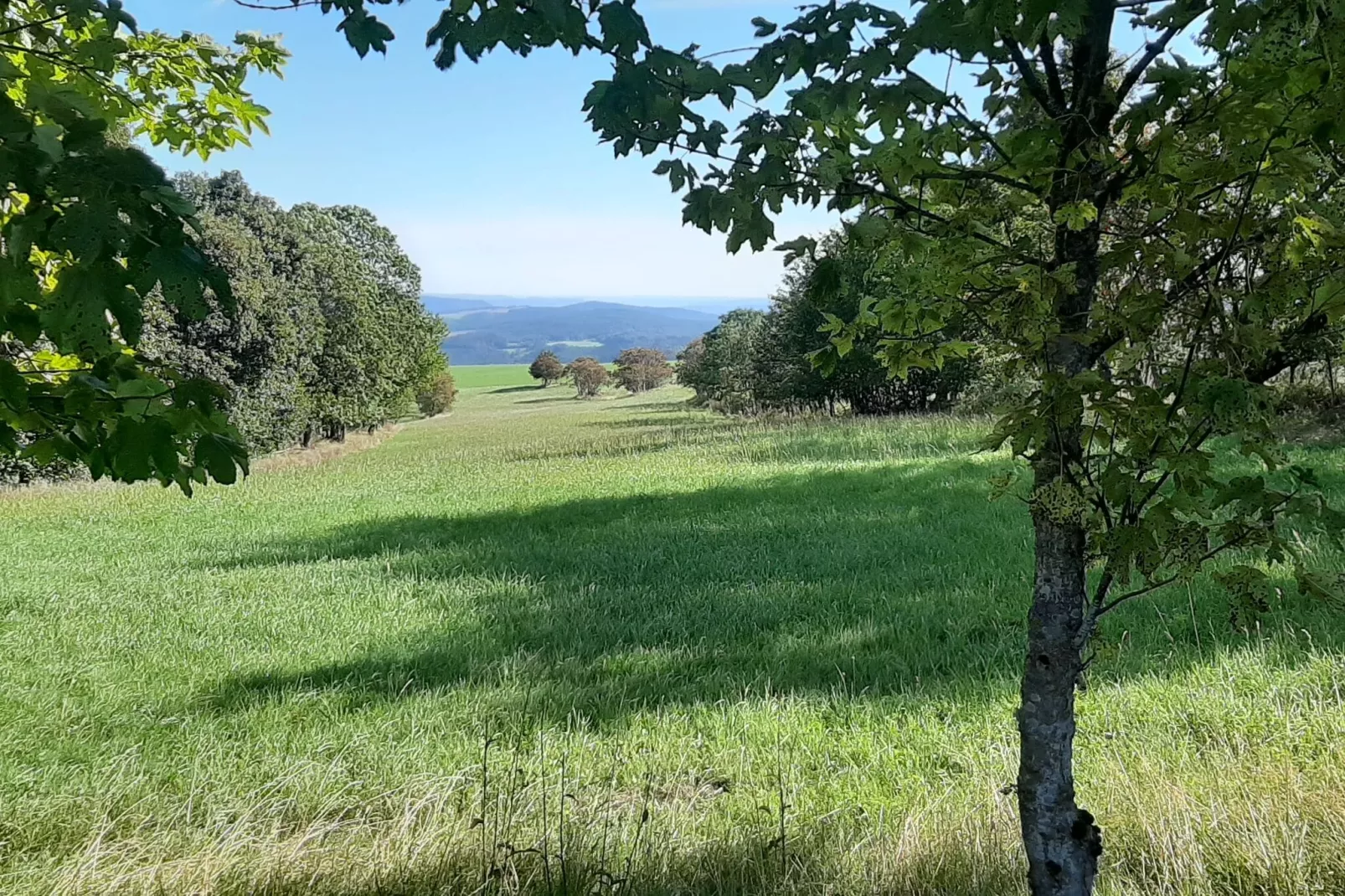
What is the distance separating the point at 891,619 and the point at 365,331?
24.5 metres

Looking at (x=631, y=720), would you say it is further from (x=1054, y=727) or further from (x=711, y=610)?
(x=1054, y=727)

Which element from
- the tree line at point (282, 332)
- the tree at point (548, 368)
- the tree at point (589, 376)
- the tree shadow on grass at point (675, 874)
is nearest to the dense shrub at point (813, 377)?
the tree line at point (282, 332)

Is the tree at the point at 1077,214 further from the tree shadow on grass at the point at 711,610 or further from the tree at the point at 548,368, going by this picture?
the tree at the point at 548,368

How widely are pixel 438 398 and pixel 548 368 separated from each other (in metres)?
35.9

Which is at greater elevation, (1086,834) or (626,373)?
(1086,834)

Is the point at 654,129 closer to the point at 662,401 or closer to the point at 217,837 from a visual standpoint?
the point at 217,837

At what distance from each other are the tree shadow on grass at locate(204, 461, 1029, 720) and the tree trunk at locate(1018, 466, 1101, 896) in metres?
2.26

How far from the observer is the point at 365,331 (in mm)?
26016

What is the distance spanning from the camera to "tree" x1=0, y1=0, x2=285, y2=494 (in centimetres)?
134

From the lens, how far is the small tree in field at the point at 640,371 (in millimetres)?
73000

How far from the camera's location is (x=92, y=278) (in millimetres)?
1341

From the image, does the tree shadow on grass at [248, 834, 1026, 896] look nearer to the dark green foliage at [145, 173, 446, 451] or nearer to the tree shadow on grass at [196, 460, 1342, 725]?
the tree shadow on grass at [196, 460, 1342, 725]

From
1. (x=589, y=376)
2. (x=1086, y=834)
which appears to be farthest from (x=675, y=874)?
(x=589, y=376)

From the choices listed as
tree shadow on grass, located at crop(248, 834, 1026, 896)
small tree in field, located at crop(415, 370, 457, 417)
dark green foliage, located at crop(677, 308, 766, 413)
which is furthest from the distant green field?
tree shadow on grass, located at crop(248, 834, 1026, 896)
